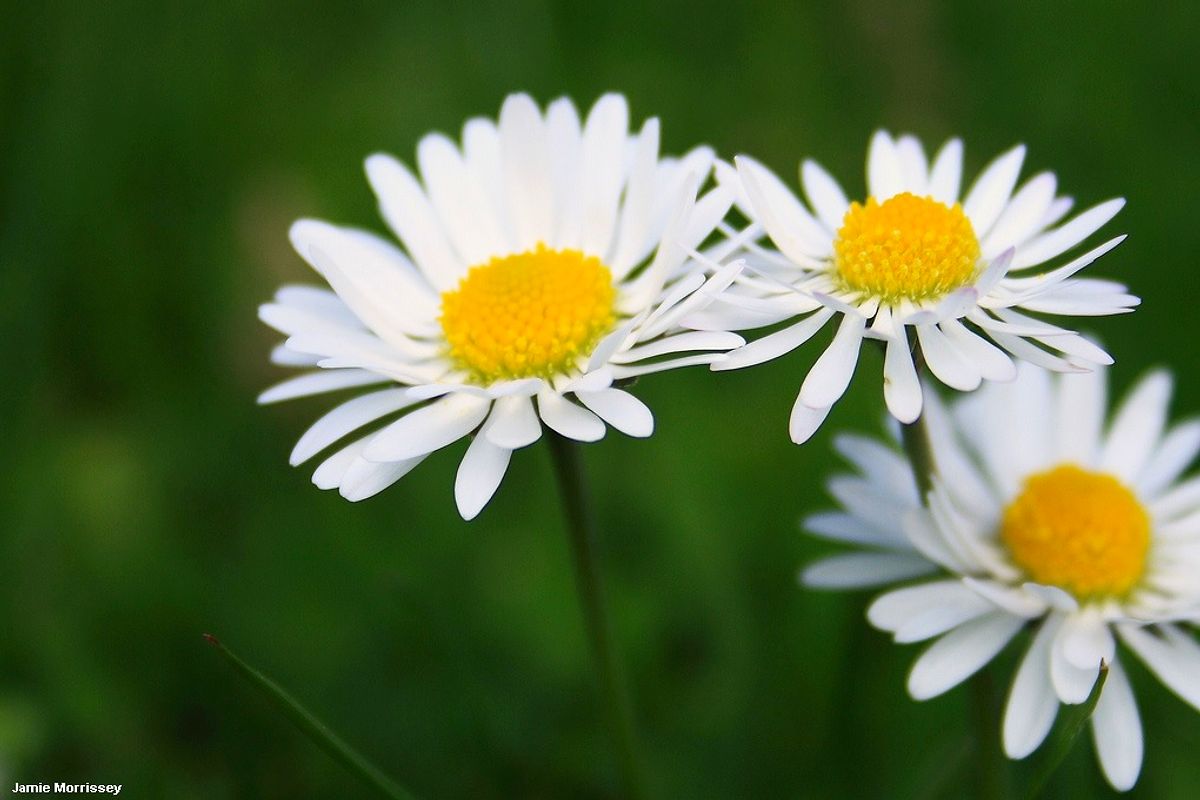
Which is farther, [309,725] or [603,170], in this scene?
[603,170]

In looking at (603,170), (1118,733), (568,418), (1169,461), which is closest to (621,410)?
(568,418)

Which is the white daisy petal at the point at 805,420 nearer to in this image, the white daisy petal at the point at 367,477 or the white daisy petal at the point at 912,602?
the white daisy petal at the point at 912,602

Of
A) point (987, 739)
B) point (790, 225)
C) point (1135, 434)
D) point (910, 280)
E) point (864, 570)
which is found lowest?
point (987, 739)

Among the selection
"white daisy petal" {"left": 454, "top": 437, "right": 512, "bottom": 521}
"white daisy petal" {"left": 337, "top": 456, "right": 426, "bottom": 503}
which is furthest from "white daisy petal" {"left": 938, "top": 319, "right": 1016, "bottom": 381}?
"white daisy petal" {"left": 337, "top": 456, "right": 426, "bottom": 503}

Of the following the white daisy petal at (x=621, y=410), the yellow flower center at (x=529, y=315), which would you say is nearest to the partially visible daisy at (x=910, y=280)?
the white daisy petal at (x=621, y=410)

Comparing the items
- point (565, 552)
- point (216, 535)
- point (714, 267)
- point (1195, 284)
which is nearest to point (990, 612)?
point (714, 267)

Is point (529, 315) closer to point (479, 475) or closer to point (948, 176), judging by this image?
point (479, 475)

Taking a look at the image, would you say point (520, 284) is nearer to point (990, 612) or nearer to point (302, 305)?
point (302, 305)
